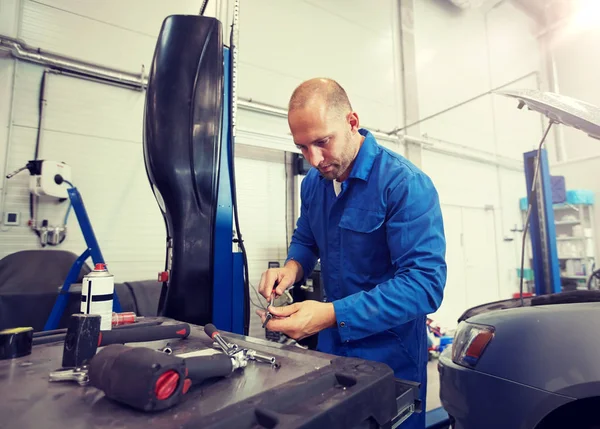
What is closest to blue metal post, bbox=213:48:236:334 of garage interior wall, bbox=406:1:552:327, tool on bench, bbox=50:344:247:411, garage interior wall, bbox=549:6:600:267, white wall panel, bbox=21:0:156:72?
tool on bench, bbox=50:344:247:411

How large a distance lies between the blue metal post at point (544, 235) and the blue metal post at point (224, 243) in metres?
2.42

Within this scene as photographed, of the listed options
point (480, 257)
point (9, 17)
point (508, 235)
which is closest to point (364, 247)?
point (9, 17)

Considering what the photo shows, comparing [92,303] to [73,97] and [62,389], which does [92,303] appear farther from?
[73,97]

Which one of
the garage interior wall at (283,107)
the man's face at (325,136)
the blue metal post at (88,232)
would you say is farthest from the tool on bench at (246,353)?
the garage interior wall at (283,107)

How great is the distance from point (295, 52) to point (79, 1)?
2.08 m

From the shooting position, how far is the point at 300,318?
2.60ft

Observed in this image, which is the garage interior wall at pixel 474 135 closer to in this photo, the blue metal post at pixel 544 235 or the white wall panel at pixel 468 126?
the white wall panel at pixel 468 126

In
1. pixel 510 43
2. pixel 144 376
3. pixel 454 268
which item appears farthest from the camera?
pixel 510 43

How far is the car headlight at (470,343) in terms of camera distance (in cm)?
113

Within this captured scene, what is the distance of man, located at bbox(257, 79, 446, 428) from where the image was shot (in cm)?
83

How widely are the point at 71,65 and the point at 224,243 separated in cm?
228

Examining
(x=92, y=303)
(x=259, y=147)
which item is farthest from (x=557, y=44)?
(x=92, y=303)

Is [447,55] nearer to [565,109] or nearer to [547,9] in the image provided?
[547,9]

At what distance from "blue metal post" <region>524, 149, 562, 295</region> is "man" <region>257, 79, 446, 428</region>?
2228 millimetres
